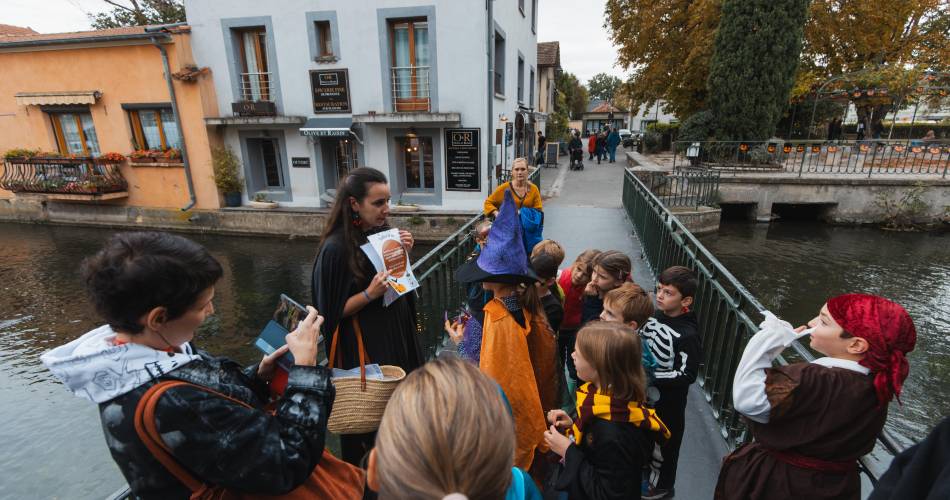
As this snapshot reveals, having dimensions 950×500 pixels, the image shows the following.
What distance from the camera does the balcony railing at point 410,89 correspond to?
38.8 ft

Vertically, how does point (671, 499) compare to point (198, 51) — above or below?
below

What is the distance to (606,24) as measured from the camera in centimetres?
2133

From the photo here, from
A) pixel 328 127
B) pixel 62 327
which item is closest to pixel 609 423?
pixel 62 327

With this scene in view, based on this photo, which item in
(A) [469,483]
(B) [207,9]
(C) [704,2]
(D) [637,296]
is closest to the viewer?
(A) [469,483]

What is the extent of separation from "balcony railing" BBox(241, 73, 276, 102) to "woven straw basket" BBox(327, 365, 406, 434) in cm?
1336

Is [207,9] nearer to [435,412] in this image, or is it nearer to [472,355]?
[472,355]

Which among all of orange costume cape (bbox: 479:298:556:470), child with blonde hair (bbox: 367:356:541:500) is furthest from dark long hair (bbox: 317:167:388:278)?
child with blonde hair (bbox: 367:356:541:500)

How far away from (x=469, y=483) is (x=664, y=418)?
1841 mm

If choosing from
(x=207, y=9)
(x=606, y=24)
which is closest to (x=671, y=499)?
(x=207, y=9)

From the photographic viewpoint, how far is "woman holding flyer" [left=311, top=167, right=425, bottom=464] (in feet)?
6.48

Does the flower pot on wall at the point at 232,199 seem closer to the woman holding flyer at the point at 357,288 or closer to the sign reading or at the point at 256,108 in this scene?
the sign reading or at the point at 256,108

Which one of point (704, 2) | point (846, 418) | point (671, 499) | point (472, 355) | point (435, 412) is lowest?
point (671, 499)

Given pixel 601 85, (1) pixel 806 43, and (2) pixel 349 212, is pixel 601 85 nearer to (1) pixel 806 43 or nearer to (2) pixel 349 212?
(1) pixel 806 43

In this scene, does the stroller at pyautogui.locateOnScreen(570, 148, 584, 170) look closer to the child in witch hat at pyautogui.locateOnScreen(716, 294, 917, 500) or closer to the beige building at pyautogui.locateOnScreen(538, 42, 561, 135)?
the beige building at pyautogui.locateOnScreen(538, 42, 561, 135)
